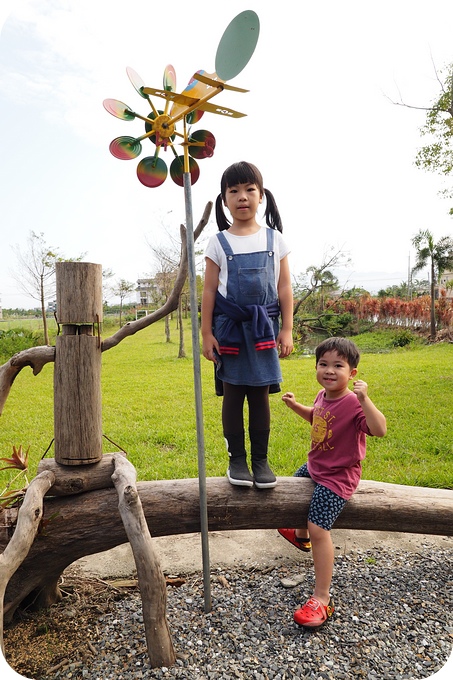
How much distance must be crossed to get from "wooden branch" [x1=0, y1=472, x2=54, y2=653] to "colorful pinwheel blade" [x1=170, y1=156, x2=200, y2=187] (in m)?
1.54

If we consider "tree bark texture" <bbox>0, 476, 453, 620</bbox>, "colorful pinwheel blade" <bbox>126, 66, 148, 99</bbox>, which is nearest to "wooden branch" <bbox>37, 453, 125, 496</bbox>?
"tree bark texture" <bbox>0, 476, 453, 620</bbox>

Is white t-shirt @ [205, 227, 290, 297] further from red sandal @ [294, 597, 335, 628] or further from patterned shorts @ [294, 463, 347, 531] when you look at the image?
red sandal @ [294, 597, 335, 628]

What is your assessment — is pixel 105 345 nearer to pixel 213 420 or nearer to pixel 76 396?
pixel 76 396

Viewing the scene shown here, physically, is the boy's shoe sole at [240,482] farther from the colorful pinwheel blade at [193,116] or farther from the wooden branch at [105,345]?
the colorful pinwheel blade at [193,116]

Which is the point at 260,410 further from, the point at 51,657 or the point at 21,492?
the point at 51,657

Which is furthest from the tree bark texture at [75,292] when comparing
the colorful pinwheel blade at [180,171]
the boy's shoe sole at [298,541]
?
the boy's shoe sole at [298,541]

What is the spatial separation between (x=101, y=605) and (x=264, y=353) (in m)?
1.50

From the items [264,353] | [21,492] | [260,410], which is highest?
[264,353]

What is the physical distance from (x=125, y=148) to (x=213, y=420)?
4.06 m

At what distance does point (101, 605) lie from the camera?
8.12 feet

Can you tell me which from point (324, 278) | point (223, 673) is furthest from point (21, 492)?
point (324, 278)

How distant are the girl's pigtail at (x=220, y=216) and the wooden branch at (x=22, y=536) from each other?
1.47 metres

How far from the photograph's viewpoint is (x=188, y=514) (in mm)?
2451

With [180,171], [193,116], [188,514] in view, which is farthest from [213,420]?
[193,116]
